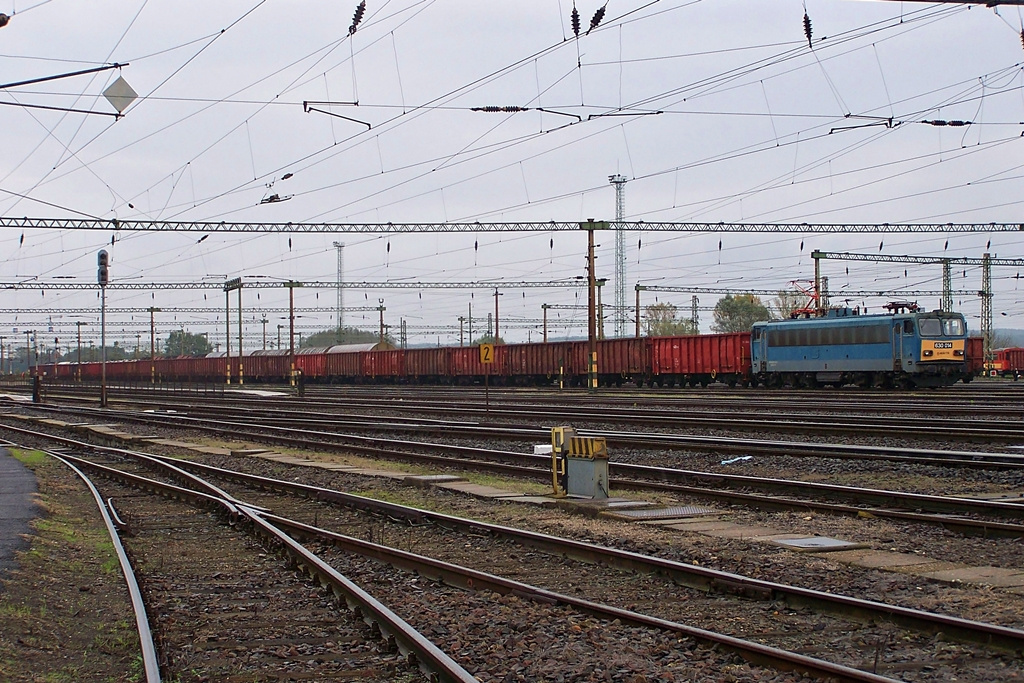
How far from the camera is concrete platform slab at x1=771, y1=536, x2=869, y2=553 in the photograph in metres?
10.5

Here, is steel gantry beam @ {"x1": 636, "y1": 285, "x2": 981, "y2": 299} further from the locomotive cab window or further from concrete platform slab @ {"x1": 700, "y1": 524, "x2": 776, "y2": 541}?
concrete platform slab @ {"x1": 700, "y1": 524, "x2": 776, "y2": 541}

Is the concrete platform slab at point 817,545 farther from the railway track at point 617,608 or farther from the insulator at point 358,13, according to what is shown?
the insulator at point 358,13

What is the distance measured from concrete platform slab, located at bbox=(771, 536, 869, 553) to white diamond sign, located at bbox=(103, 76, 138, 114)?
48.8 feet

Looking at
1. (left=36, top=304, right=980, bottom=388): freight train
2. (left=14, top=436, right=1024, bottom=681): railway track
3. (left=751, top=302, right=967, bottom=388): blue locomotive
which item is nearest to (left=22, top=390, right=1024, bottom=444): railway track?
(left=36, top=304, right=980, bottom=388): freight train

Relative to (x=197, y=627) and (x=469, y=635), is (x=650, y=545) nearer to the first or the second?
(x=469, y=635)

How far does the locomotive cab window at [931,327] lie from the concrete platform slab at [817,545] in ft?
106

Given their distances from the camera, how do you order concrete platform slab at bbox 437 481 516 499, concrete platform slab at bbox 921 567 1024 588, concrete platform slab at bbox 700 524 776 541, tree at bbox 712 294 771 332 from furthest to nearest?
tree at bbox 712 294 771 332
concrete platform slab at bbox 437 481 516 499
concrete platform slab at bbox 700 524 776 541
concrete platform slab at bbox 921 567 1024 588

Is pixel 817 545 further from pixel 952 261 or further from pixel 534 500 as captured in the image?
pixel 952 261

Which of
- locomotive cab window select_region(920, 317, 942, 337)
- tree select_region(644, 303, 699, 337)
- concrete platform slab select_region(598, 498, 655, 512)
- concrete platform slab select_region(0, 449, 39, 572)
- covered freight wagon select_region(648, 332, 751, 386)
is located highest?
tree select_region(644, 303, 699, 337)

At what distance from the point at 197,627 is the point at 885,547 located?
6.77m

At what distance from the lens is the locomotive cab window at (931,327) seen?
40844 millimetres

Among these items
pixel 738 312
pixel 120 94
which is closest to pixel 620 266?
pixel 738 312

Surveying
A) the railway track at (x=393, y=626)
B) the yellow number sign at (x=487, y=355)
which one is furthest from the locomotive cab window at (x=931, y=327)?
the railway track at (x=393, y=626)

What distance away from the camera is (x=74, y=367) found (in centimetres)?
10912
